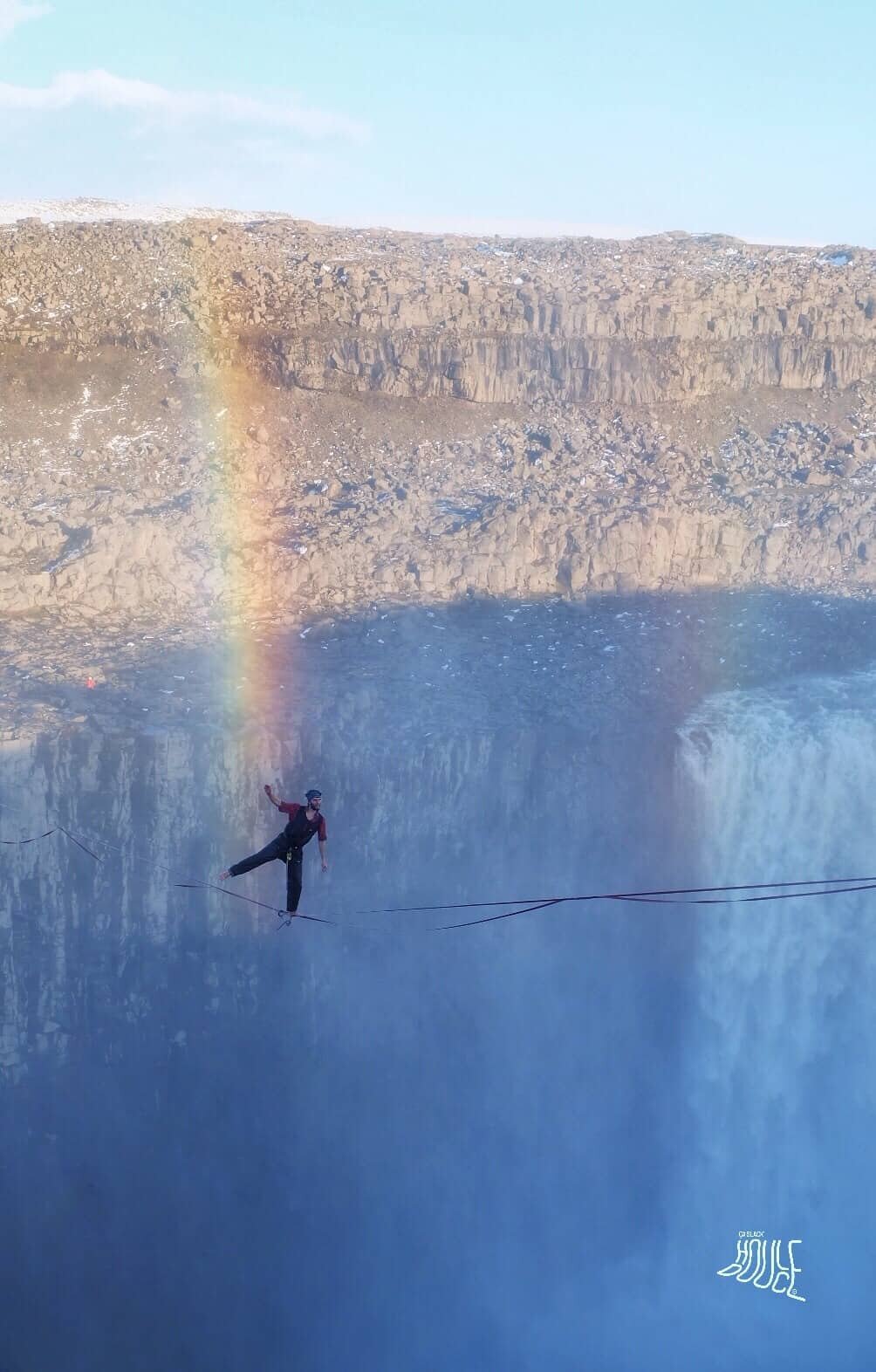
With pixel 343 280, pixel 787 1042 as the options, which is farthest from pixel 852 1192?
pixel 343 280

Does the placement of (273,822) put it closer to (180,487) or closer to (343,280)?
(180,487)

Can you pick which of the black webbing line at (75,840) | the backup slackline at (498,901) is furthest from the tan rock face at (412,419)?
the backup slackline at (498,901)

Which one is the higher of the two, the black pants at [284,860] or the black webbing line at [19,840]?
the black pants at [284,860]

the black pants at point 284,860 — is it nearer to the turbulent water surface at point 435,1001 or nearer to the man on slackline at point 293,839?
the man on slackline at point 293,839

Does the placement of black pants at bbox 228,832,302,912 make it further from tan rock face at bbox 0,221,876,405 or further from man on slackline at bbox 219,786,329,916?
tan rock face at bbox 0,221,876,405

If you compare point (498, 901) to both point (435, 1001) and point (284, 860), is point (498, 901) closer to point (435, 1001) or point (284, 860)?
point (435, 1001)
